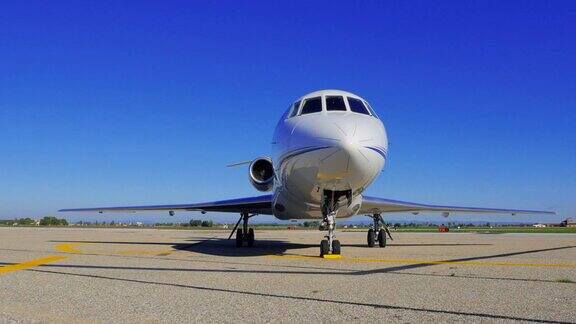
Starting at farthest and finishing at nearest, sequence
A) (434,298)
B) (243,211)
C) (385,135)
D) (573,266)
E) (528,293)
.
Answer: (243,211) → (385,135) → (573,266) → (528,293) → (434,298)

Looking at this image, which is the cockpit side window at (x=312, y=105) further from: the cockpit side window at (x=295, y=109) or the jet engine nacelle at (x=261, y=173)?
the jet engine nacelle at (x=261, y=173)

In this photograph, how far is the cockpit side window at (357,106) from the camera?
11.3 meters

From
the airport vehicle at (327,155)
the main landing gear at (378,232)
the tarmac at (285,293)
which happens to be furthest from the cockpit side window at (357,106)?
the main landing gear at (378,232)

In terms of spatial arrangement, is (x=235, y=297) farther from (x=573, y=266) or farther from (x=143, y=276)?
(x=573, y=266)

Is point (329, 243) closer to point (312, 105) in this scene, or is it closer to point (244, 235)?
point (312, 105)

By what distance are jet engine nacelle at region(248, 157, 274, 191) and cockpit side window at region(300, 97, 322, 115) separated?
16.8 ft

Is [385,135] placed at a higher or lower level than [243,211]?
higher

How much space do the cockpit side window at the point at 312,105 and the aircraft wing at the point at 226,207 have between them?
5.26 m

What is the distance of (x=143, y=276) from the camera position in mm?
7668

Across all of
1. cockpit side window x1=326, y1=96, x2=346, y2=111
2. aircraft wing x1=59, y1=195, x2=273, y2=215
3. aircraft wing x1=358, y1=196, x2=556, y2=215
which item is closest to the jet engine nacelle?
aircraft wing x1=59, y1=195, x2=273, y2=215

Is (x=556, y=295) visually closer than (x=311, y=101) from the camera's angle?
Yes

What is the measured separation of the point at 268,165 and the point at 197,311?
39.0ft

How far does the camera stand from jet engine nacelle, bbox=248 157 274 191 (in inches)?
653

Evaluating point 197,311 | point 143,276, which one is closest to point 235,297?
point 197,311
